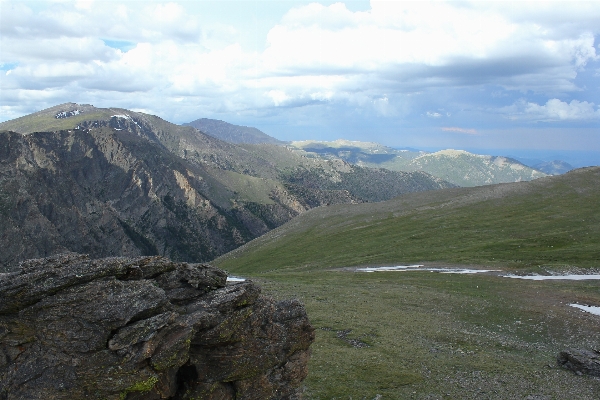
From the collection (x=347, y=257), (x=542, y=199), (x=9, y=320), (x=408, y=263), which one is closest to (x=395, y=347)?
(x=9, y=320)

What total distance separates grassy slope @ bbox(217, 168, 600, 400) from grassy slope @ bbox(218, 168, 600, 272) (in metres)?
0.36

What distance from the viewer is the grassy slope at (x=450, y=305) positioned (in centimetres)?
2828

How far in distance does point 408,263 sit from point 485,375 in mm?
55201

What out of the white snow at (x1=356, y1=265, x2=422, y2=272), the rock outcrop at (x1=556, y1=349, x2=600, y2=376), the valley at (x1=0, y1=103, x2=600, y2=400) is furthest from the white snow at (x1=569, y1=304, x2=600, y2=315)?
the white snow at (x1=356, y1=265, x2=422, y2=272)

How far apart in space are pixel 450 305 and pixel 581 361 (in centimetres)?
1744

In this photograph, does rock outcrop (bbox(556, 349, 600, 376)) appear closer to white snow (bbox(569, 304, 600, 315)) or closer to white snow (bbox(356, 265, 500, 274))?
white snow (bbox(569, 304, 600, 315))

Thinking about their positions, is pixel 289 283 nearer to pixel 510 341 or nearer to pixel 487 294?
pixel 487 294

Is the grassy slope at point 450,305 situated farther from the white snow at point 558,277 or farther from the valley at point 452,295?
the white snow at point 558,277

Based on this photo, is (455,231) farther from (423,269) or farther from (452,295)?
(452,295)

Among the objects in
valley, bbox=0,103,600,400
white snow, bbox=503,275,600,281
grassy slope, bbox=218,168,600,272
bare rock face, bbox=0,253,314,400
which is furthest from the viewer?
grassy slope, bbox=218,168,600,272

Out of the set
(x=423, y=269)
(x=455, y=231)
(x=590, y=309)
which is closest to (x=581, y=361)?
(x=590, y=309)

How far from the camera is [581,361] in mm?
30766

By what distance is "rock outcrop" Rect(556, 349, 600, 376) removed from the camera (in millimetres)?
30219

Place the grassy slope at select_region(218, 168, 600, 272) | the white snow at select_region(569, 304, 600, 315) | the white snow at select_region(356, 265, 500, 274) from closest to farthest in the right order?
the white snow at select_region(569, 304, 600, 315) → the white snow at select_region(356, 265, 500, 274) → the grassy slope at select_region(218, 168, 600, 272)
